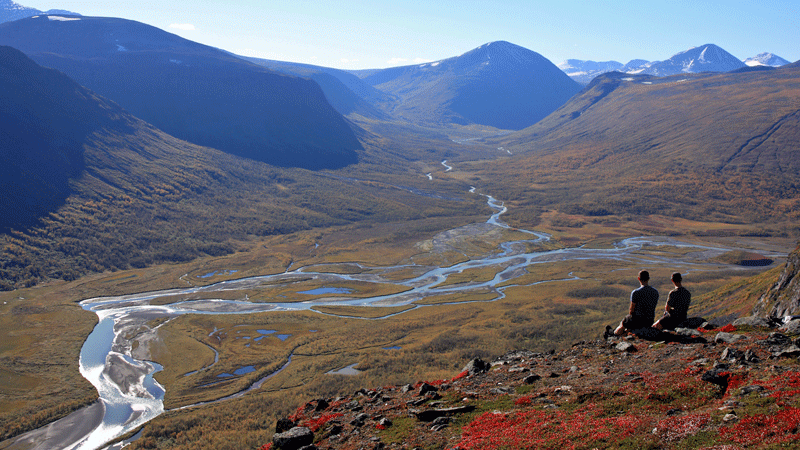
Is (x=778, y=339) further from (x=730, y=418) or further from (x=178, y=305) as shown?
(x=178, y=305)

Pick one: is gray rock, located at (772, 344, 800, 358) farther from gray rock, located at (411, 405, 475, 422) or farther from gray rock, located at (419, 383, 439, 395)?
gray rock, located at (419, 383, 439, 395)

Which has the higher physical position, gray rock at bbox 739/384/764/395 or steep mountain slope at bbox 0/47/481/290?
gray rock at bbox 739/384/764/395

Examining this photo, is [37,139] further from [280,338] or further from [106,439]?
[106,439]

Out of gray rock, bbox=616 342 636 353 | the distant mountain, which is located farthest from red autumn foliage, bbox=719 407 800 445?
the distant mountain

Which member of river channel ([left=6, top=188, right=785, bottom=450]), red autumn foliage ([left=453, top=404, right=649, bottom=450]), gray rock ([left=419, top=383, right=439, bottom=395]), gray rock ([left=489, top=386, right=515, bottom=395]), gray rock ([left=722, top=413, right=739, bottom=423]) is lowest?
river channel ([left=6, top=188, right=785, bottom=450])

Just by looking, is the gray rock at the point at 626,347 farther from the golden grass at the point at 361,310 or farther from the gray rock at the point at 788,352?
the golden grass at the point at 361,310

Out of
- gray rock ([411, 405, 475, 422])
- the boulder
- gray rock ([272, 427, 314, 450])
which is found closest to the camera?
gray rock ([411, 405, 475, 422])

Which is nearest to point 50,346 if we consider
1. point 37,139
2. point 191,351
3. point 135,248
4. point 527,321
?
point 191,351
